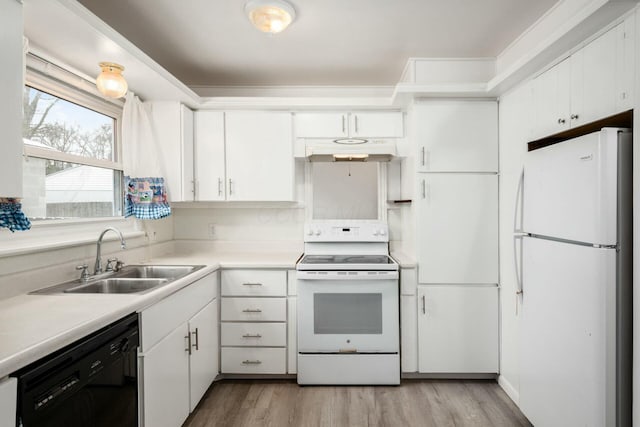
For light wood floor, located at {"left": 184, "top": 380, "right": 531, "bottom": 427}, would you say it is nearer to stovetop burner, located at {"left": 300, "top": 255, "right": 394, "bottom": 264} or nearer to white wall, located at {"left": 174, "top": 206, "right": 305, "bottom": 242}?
stovetop burner, located at {"left": 300, "top": 255, "right": 394, "bottom": 264}

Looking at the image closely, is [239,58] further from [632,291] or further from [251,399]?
[632,291]

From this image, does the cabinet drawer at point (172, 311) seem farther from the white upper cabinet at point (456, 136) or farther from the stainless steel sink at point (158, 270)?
the white upper cabinet at point (456, 136)

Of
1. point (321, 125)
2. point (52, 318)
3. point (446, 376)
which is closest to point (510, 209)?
point (446, 376)

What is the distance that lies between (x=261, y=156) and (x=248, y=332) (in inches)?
54.8

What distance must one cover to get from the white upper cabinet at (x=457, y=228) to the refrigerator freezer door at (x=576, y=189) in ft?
1.94

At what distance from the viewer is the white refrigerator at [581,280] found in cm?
139

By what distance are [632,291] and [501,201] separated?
3.82 ft

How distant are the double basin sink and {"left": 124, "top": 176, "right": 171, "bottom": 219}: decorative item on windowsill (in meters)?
0.39

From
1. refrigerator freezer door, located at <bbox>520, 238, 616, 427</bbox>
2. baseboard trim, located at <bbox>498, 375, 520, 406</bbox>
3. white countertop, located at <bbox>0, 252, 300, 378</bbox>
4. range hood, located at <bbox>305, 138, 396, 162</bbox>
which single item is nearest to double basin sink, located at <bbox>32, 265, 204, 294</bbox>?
white countertop, located at <bbox>0, 252, 300, 378</bbox>

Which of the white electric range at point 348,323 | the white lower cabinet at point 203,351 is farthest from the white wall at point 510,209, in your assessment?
the white lower cabinet at point 203,351

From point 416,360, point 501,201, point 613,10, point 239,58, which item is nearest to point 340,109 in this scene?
point 239,58

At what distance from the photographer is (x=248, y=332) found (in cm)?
253

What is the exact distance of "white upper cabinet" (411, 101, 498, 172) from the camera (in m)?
2.51

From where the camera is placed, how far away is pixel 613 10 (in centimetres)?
142
